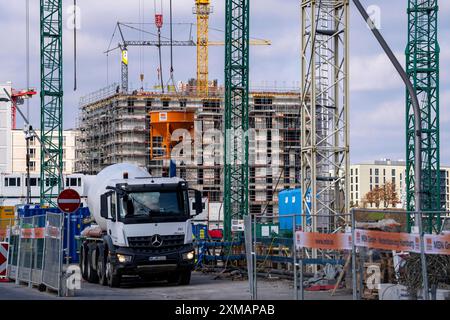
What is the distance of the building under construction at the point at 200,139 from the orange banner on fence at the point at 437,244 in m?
112

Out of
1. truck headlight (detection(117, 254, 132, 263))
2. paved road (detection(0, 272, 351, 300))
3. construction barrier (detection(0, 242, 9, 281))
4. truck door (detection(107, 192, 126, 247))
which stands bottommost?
paved road (detection(0, 272, 351, 300))

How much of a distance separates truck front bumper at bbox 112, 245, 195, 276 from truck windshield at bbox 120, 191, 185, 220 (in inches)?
40.1

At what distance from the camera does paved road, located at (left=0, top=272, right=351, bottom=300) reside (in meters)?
23.6

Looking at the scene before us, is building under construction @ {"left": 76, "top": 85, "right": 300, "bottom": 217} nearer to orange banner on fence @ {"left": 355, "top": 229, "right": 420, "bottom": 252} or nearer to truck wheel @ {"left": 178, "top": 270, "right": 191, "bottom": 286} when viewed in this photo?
truck wheel @ {"left": 178, "top": 270, "right": 191, "bottom": 286}

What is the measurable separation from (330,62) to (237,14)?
19.6m

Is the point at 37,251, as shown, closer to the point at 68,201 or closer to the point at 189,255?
the point at 68,201

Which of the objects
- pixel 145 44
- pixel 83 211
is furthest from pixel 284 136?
pixel 83 211

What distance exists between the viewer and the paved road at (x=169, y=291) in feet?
77.3

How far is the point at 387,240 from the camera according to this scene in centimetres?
1747

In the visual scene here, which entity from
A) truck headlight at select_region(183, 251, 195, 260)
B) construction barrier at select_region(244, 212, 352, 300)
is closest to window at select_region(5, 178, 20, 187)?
construction barrier at select_region(244, 212, 352, 300)

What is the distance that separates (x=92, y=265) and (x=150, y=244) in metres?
3.82

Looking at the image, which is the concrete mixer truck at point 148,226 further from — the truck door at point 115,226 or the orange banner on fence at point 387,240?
the orange banner on fence at point 387,240

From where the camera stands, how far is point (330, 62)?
122ft
